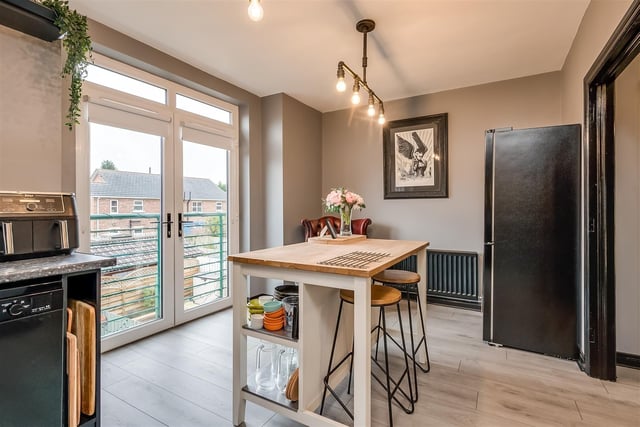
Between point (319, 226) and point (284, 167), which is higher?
point (284, 167)

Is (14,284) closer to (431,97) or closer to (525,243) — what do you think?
(525,243)

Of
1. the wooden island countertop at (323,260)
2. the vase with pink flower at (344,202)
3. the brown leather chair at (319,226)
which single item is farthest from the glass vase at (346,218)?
the brown leather chair at (319,226)

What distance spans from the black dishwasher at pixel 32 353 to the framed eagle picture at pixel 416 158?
12.0ft

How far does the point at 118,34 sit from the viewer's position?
2.56m

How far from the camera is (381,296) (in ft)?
5.79

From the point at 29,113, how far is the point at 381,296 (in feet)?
7.46

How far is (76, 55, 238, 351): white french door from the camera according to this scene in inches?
102

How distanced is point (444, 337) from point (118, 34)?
3.84m

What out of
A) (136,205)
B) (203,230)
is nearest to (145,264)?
(136,205)

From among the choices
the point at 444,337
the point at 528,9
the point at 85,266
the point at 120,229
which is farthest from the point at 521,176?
the point at 120,229

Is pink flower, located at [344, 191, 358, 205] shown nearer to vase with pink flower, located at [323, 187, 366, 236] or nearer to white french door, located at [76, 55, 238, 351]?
vase with pink flower, located at [323, 187, 366, 236]

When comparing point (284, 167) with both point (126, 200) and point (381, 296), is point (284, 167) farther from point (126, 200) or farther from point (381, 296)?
point (381, 296)

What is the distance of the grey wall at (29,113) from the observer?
1703 millimetres

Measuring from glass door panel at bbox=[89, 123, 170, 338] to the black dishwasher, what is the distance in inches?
60.9
